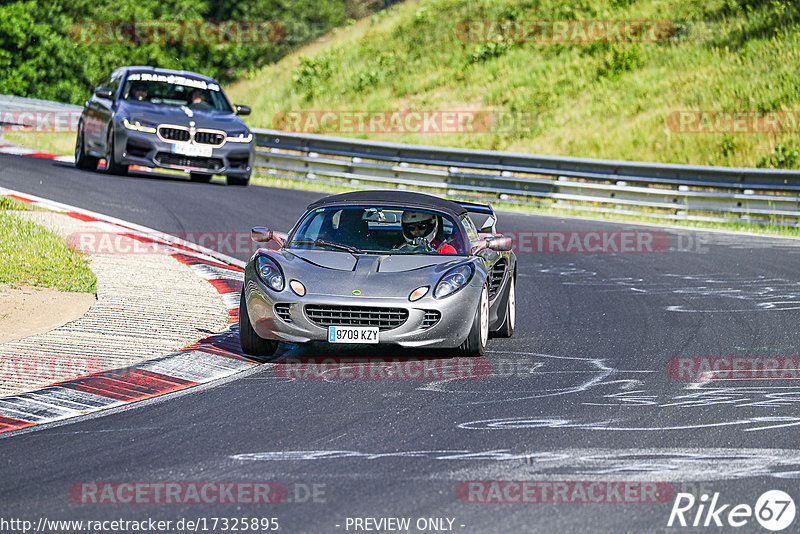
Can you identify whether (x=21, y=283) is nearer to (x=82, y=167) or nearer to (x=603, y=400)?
(x=603, y=400)

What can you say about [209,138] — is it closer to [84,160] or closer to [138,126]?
[138,126]

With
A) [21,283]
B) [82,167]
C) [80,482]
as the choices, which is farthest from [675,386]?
[82,167]

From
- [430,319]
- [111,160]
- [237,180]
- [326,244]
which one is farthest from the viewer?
[237,180]

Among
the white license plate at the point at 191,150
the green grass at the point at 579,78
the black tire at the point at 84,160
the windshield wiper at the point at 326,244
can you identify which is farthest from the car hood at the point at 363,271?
the green grass at the point at 579,78

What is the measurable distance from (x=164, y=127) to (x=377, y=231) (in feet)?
33.6

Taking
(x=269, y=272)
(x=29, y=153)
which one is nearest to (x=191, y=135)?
(x=29, y=153)

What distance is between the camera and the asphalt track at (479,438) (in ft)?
16.5

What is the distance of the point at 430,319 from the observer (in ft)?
28.3

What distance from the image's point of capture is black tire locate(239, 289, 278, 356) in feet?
→ 28.9

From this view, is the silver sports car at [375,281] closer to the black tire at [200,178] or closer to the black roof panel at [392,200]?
the black roof panel at [392,200]

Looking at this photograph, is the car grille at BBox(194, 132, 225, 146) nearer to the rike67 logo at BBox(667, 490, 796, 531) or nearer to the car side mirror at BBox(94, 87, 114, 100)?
the car side mirror at BBox(94, 87, 114, 100)

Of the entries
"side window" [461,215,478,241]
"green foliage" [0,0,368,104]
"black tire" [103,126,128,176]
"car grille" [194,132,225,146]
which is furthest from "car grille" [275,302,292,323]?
"green foliage" [0,0,368,104]

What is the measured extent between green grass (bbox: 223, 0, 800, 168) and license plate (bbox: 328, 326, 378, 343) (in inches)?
761

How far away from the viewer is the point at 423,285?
8742mm
